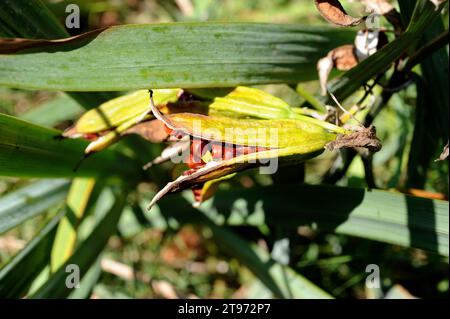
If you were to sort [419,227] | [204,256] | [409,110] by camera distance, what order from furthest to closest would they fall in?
[204,256]
[409,110]
[419,227]

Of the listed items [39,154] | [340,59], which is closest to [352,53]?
[340,59]

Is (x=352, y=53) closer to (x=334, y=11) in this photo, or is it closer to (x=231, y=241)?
(x=334, y=11)

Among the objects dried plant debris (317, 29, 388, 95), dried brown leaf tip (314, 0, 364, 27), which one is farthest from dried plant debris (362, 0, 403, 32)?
dried brown leaf tip (314, 0, 364, 27)

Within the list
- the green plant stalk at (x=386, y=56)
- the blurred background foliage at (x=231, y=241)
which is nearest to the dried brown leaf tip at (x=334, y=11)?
the green plant stalk at (x=386, y=56)

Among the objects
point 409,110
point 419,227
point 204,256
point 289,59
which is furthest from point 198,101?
point 204,256

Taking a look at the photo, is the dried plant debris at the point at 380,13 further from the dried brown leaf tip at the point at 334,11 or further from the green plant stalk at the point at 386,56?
the dried brown leaf tip at the point at 334,11

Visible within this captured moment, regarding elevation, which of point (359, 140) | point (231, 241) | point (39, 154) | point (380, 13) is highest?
point (380, 13)
